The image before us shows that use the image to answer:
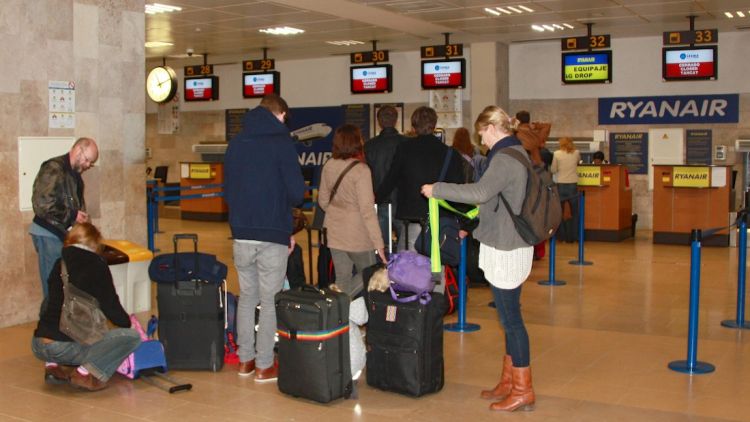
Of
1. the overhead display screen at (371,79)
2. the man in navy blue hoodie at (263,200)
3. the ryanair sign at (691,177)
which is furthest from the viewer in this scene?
the overhead display screen at (371,79)

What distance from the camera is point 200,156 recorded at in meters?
18.6

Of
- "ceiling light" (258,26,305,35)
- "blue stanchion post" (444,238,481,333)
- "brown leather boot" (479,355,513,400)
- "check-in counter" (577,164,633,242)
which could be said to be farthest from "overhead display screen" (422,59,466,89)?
"brown leather boot" (479,355,513,400)

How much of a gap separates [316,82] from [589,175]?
6657mm

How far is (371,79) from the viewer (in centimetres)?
1507

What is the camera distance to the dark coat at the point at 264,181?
205 inches

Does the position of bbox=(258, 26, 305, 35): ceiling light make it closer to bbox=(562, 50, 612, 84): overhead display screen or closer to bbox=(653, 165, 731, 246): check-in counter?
bbox=(562, 50, 612, 84): overhead display screen

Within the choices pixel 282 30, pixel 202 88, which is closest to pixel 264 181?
pixel 282 30

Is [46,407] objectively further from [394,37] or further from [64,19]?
[394,37]

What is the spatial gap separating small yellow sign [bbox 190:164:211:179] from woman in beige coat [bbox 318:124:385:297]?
10.8m

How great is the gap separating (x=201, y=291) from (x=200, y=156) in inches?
530

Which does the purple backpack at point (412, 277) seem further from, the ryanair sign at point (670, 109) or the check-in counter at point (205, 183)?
the check-in counter at point (205, 183)

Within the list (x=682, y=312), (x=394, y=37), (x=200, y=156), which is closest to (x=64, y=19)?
(x=682, y=312)

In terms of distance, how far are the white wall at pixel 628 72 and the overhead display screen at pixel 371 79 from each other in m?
2.24

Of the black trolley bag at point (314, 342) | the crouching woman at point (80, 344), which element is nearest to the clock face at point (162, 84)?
the crouching woman at point (80, 344)
